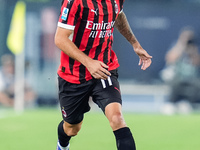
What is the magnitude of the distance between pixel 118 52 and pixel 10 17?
3250 mm

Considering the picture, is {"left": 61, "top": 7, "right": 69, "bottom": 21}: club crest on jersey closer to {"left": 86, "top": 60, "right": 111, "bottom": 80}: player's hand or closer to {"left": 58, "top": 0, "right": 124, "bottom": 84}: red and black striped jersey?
{"left": 58, "top": 0, "right": 124, "bottom": 84}: red and black striped jersey

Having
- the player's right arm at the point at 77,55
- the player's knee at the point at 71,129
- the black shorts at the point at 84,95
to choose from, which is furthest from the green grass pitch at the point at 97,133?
the player's right arm at the point at 77,55

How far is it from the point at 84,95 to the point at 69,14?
3.18 ft

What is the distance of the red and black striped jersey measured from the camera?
216 inches

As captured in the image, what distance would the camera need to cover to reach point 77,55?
532 cm

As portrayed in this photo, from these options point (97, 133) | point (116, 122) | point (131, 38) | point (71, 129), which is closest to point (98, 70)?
point (116, 122)

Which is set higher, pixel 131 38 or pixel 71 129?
pixel 131 38

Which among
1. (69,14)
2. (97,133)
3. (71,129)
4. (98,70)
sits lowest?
(97,133)

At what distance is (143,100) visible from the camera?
15.9 m

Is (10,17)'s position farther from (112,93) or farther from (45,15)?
(112,93)

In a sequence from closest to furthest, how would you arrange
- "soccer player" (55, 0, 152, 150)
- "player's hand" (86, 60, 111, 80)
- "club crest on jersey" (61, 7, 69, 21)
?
"player's hand" (86, 60, 111, 80) < "soccer player" (55, 0, 152, 150) < "club crest on jersey" (61, 7, 69, 21)

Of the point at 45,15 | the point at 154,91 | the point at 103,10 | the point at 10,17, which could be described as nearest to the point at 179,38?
the point at 154,91

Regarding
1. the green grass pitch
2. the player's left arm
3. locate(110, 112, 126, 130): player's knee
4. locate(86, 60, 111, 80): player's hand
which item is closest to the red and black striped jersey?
the player's left arm

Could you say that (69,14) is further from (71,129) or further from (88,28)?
(71,129)
